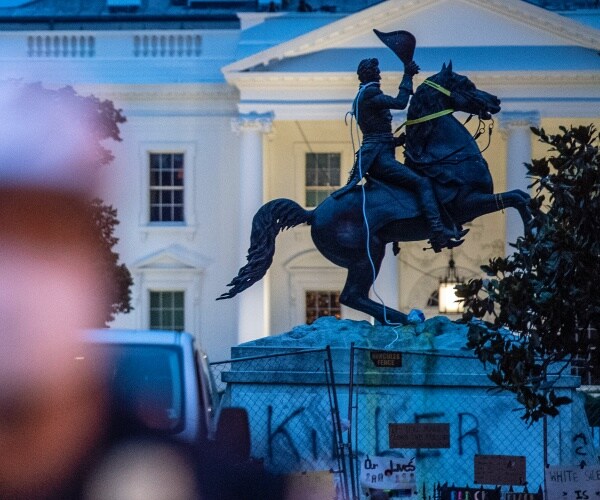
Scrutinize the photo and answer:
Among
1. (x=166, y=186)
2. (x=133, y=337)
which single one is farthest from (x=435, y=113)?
(x=166, y=186)

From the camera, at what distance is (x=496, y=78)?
37438mm

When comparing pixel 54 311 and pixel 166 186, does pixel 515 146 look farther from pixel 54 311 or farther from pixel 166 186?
pixel 54 311

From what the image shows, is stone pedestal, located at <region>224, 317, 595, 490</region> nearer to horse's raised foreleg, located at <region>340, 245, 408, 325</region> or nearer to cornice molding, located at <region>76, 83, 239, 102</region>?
horse's raised foreleg, located at <region>340, 245, 408, 325</region>

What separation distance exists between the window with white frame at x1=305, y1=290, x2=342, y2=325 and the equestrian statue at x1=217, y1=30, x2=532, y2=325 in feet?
80.2

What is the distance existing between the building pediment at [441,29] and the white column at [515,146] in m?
1.56

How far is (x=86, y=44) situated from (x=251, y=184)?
18.4 feet

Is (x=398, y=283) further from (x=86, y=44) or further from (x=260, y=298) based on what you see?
(x=86, y=44)

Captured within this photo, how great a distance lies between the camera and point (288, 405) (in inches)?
571

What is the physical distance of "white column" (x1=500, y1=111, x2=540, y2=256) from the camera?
123 ft

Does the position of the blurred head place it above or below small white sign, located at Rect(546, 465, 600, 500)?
above

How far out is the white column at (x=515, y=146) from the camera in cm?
3747

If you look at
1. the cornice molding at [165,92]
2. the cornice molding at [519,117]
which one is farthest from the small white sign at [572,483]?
the cornice molding at [165,92]

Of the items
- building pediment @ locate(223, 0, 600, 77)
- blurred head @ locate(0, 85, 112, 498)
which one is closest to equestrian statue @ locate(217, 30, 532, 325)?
blurred head @ locate(0, 85, 112, 498)

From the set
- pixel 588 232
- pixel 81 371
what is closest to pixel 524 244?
pixel 588 232
